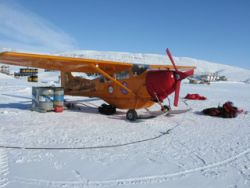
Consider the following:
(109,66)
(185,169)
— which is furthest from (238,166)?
(109,66)

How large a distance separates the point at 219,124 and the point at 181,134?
85.3 inches

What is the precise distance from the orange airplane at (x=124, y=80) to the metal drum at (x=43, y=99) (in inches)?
45.2

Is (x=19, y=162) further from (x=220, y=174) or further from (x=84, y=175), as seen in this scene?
(x=220, y=174)

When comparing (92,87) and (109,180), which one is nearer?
(109,180)

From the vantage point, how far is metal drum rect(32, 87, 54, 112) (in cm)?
987

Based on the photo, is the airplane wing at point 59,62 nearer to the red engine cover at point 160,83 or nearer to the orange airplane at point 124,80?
the orange airplane at point 124,80

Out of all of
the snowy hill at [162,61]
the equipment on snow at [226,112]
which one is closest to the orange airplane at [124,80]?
the equipment on snow at [226,112]

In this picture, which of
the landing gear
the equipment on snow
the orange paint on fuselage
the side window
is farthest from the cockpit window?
the equipment on snow

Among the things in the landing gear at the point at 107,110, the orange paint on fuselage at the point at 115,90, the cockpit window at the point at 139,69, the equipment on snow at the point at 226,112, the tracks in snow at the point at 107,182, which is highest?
the cockpit window at the point at 139,69

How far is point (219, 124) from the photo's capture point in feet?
26.0

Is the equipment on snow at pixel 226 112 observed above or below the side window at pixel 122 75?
below

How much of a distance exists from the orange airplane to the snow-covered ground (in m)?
1.35

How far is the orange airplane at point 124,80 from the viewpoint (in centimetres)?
835

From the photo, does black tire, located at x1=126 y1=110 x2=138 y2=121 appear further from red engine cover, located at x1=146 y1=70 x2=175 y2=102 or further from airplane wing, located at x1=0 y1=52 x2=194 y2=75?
airplane wing, located at x1=0 y1=52 x2=194 y2=75
